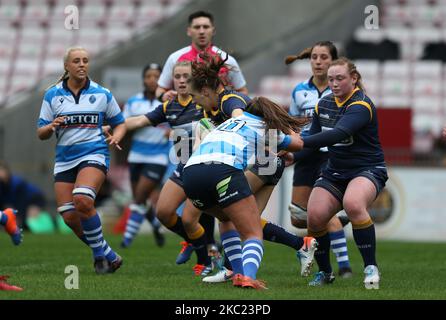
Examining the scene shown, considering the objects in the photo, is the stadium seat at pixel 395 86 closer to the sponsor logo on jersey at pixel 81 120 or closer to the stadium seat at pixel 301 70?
the stadium seat at pixel 301 70

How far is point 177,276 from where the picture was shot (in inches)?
371

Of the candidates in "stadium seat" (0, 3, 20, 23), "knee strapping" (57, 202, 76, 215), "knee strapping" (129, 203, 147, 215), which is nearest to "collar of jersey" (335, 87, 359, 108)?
"knee strapping" (57, 202, 76, 215)

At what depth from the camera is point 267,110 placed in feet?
25.6

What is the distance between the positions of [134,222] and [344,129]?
251 inches

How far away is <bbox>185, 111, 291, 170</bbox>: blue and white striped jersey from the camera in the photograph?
7.77 m

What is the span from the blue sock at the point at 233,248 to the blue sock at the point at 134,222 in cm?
565

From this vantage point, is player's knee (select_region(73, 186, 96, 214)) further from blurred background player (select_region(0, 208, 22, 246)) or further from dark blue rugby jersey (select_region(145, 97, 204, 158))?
dark blue rugby jersey (select_region(145, 97, 204, 158))

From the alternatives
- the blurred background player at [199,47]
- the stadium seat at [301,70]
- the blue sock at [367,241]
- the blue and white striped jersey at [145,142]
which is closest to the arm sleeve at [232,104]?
the blue sock at [367,241]

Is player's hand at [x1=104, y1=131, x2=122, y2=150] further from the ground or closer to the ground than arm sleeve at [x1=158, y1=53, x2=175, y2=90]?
closer to the ground

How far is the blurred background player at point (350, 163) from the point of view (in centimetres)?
829

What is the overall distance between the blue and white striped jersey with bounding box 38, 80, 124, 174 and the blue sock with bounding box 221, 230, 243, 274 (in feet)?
5.79

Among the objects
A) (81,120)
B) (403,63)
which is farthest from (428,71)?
(81,120)

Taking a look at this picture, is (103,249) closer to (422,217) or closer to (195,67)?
(195,67)

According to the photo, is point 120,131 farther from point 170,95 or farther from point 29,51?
point 29,51
